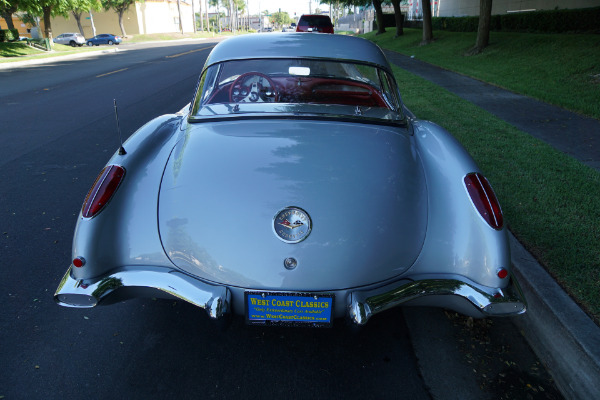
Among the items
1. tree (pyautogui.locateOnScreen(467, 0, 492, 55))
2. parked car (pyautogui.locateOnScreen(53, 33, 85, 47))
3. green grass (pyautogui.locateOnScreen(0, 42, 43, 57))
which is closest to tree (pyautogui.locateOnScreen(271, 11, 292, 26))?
parked car (pyautogui.locateOnScreen(53, 33, 85, 47))

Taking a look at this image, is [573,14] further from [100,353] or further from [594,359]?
[100,353]

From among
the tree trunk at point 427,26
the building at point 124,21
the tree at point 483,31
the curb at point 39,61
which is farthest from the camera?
the building at point 124,21

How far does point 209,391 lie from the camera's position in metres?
2.20

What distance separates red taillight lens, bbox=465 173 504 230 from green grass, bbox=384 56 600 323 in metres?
0.82

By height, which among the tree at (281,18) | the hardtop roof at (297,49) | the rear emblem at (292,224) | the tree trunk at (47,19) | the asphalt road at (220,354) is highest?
the tree at (281,18)

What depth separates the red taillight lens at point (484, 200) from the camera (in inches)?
90.1

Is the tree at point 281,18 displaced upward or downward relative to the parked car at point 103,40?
upward

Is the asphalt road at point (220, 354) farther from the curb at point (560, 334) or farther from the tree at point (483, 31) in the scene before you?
the tree at point (483, 31)

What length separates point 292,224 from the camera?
6.99ft

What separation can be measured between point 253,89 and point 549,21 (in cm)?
1919

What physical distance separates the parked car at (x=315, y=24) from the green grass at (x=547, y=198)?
15067 mm

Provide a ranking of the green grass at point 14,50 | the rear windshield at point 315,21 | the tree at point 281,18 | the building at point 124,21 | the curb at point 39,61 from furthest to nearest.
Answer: the tree at point 281,18 → the building at point 124,21 → the green grass at point 14,50 → the rear windshield at point 315,21 → the curb at point 39,61

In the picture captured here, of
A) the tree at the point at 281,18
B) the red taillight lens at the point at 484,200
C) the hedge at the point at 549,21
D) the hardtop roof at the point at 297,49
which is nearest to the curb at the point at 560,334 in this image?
the red taillight lens at the point at 484,200

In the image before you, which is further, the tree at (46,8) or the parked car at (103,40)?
the parked car at (103,40)
